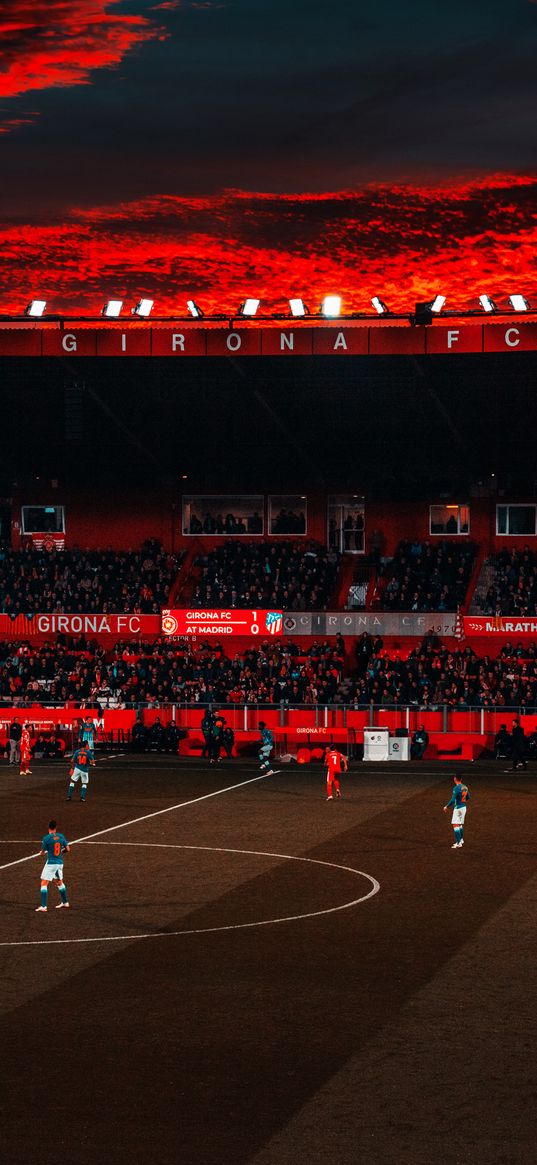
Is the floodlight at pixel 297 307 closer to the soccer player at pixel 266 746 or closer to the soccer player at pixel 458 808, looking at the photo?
the soccer player at pixel 266 746

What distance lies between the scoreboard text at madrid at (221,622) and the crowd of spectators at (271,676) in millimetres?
702

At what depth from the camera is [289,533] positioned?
221 ft

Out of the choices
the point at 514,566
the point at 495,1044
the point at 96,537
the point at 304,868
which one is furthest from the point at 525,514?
the point at 495,1044

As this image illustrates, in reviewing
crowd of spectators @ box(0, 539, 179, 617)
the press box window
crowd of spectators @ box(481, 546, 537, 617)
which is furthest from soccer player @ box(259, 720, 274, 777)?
the press box window

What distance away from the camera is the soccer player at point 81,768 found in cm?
3753

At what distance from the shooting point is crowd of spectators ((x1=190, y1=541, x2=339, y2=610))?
201 feet

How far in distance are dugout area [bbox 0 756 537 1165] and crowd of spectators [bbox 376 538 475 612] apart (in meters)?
24.8

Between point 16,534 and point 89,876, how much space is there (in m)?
43.1

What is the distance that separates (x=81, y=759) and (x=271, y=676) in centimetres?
1848

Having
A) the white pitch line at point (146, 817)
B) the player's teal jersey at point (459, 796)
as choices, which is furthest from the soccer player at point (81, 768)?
the player's teal jersey at point (459, 796)

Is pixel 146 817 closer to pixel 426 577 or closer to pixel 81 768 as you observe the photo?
pixel 81 768

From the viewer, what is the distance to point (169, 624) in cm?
5922

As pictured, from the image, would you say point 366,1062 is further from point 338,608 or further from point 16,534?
point 16,534

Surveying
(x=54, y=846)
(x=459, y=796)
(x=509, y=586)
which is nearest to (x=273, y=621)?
(x=509, y=586)
